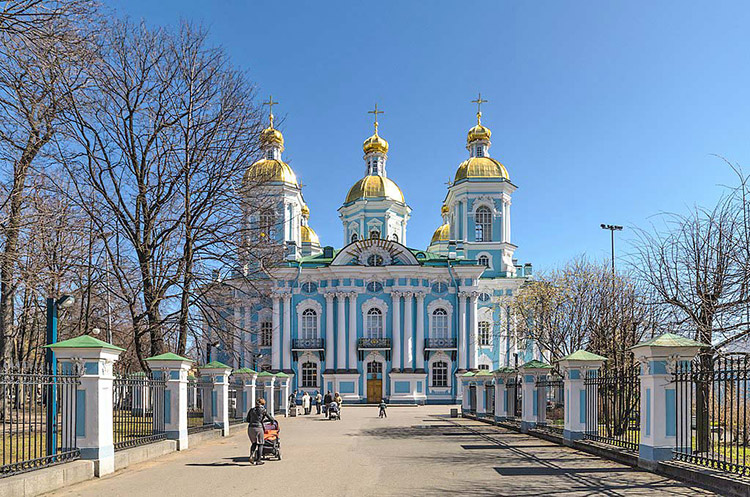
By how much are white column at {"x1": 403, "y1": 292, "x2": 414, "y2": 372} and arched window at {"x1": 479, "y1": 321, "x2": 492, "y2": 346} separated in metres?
7.15

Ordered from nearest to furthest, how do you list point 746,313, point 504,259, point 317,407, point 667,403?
point 667,403 → point 746,313 → point 317,407 → point 504,259

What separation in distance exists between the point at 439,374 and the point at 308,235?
2347 centimetres

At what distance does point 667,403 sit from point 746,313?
367 cm

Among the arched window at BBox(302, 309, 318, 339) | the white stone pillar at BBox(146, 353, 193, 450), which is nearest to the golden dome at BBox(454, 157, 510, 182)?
the arched window at BBox(302, 309, 318, 339)

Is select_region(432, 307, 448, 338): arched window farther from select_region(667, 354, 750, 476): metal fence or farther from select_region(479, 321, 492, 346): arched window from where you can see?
select_region(667, 354, 750, 476): metal fence

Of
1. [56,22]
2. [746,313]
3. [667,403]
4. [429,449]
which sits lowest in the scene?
[429,449]

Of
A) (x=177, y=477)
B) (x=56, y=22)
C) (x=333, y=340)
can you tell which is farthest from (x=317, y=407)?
(x=56, y=22)

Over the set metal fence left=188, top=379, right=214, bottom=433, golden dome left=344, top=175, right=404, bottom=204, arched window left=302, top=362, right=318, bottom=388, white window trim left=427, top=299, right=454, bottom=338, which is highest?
golden dome left=344, top=175, right=404, bottom=204

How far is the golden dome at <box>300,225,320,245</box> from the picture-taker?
71.1 meters

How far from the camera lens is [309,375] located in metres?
54.2

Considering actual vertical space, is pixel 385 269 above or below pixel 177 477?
above

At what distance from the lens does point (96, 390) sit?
11.7 m

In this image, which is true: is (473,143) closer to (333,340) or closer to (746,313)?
(333,340)

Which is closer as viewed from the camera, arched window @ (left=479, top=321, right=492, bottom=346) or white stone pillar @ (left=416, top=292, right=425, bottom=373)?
white stone pillar @ (left=416, top=292, right=425, bottom=373)
